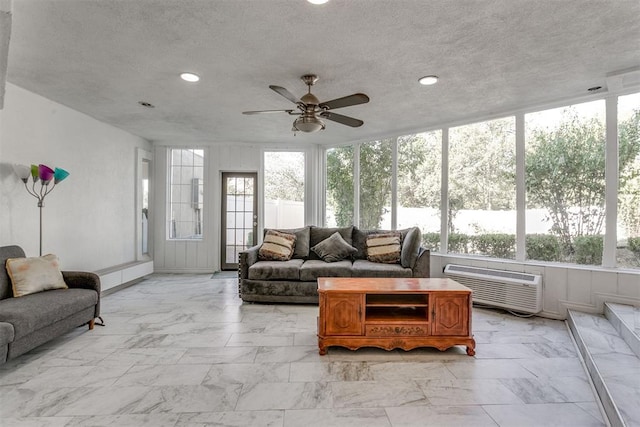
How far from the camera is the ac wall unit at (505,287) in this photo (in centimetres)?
368

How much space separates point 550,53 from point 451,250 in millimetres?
2827

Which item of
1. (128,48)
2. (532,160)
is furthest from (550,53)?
(128,48)

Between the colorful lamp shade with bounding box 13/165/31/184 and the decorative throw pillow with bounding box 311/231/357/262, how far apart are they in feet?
11.5

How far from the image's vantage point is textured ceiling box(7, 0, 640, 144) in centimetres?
212

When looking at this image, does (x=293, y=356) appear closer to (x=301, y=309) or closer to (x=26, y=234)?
(x=301, y=309)

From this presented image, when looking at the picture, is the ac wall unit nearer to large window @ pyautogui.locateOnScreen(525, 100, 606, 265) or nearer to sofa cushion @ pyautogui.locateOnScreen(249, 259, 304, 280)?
large window @ pyautogui.locateOnScreen(525, 100, 606, 265)

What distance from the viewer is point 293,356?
273 centimetres

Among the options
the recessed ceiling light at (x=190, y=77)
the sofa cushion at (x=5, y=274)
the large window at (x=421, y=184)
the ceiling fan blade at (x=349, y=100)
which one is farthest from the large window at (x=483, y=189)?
the sofa cushion at (x=5, y=274)

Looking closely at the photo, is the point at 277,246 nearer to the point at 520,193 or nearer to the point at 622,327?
the point at 520,193

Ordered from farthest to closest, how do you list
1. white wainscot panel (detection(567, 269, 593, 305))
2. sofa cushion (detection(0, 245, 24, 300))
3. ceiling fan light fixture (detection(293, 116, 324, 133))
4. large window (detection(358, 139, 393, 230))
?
large window (detection(358, 139, 393, 230)), white wainscot panel (detection(567, 269, 593, 305)), ceiling fan light fixture (detection(293, 116, 324, 133)), sofa cushion (detection(0, 245, 24, 300))

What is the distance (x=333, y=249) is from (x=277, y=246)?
0.83 metres

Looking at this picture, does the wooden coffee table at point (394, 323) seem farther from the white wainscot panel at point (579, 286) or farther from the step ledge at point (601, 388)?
the white wainscot panel at point (579, 286)

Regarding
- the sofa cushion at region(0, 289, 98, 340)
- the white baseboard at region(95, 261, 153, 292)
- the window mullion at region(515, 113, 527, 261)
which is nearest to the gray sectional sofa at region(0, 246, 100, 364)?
the sofa cushion at region(0, 289, 98, 340)

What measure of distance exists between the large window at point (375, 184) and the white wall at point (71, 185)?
398cm
